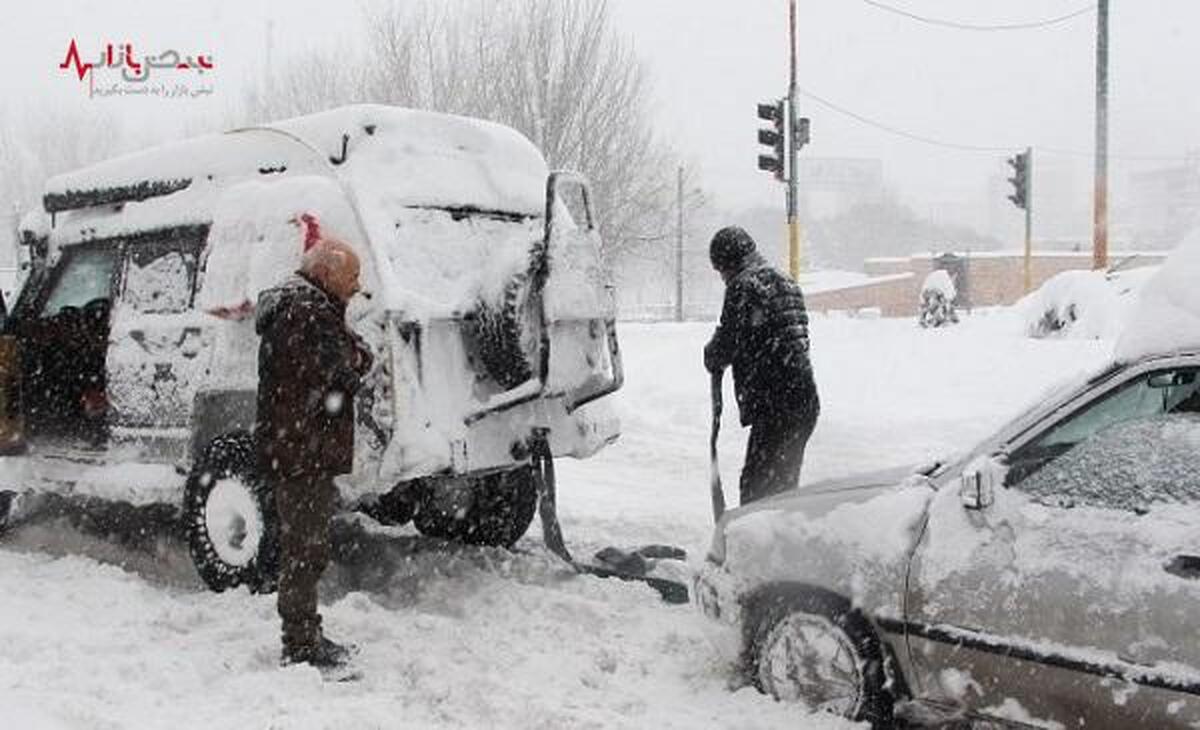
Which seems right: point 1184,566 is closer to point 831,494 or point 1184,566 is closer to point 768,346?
point 831,494

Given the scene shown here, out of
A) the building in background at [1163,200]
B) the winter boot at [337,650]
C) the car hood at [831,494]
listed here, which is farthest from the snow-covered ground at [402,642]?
the building in background at [1163,200]

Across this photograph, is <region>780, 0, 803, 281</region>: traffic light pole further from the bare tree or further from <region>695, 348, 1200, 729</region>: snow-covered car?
the bare tree

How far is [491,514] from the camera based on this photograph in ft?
21.3

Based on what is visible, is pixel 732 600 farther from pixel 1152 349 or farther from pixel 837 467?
pixel 837 467

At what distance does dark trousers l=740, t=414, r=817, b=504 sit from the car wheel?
1606 millimetres

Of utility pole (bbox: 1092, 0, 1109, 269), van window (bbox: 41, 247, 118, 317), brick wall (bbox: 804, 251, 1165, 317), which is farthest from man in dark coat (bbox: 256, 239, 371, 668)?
brick wall (bbox: 804, 251, 1165, 317)

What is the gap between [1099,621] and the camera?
327 cm

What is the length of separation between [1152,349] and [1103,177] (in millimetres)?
17301

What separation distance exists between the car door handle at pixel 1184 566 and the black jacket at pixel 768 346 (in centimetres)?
251

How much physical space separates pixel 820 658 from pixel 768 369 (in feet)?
6.50

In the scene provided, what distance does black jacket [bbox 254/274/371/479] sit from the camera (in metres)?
4.38

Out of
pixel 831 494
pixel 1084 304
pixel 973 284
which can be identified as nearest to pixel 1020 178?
pixel 1084 304

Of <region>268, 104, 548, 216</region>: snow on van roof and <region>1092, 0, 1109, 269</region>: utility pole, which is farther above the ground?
<region>1092, 0, 1109, 269</region>: utility pole

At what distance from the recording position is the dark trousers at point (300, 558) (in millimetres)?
4438
